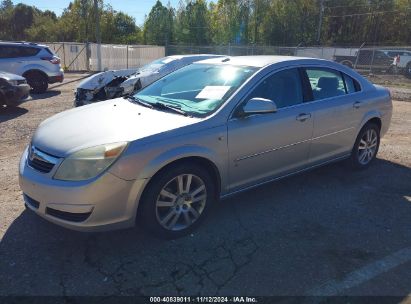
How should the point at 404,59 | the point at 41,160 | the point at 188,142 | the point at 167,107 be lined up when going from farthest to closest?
the point at 404,59 → the point at 167,107 → the point at 188,142 → the point at 41,160

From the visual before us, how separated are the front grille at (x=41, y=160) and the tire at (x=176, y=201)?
809 mm

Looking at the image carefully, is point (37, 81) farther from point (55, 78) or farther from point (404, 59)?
point (404, 59)

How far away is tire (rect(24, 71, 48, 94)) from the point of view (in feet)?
43.2

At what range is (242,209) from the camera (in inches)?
166

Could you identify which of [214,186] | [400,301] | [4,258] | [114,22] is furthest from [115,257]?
[114,22]

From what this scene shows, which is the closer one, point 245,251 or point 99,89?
point 245,251

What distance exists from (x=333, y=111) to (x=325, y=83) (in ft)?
1.26

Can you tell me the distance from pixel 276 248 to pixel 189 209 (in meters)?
0.86

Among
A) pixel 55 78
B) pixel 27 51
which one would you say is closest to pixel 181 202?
pixel 55 78

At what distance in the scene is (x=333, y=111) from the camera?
4.71 meters

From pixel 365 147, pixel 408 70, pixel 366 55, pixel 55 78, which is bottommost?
pixel 365 147

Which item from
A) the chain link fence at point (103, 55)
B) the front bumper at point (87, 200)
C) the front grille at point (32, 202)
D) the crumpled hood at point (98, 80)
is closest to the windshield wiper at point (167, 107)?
the front bumper at point (87, 200)

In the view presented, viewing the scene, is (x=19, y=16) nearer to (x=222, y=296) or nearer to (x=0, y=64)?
(x=0, y=64)

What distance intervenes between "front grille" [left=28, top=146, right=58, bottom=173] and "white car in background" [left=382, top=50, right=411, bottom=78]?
24.5 m
